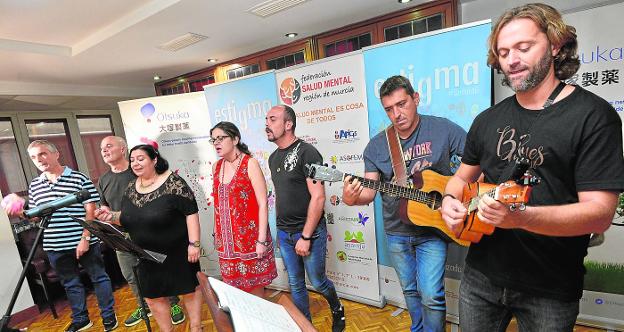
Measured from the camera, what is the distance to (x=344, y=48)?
329 cm

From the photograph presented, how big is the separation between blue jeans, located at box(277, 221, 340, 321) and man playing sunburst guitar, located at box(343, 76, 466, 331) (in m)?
0.44

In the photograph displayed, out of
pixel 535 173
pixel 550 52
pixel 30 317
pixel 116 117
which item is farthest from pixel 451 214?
pixel 116 117

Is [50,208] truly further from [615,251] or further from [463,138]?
[615,251]

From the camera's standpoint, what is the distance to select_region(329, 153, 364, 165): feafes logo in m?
2.44

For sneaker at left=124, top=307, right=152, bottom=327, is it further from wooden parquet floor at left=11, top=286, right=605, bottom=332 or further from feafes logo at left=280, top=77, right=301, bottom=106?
feafes logo at left=280, top=77, right=301, bottom=106

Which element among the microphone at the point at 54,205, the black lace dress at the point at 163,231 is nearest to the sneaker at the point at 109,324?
the black lace dress at the point at 163,231

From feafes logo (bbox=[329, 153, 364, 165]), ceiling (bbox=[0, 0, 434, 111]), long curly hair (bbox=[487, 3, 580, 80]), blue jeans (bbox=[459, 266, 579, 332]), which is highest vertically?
ceiling (bbox=[0, 0, 434, 111])

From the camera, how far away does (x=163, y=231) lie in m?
1.84

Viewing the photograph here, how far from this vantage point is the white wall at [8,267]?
2879mm

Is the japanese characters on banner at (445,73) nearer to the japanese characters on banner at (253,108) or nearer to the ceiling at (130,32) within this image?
the ceiling at (130,32)

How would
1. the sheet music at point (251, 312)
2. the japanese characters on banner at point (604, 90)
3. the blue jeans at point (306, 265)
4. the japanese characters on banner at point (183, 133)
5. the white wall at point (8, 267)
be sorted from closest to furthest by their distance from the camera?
the sheet music at point (251, 312), the japanese characters on banner at point (604, 90), the blue jeans at point (306, 265), the white wall at point (8, 267), the japanese characters on banner at point (183, 133)

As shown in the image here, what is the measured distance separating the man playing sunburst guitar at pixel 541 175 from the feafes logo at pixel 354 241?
1390mm

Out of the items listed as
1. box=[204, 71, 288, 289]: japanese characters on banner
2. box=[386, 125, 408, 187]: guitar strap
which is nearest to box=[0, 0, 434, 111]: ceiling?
box=[204, 71, 288, 289]: japanese characters on banner

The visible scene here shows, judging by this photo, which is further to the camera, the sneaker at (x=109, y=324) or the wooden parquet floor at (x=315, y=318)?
the sneaker at (x=109, y=324)
